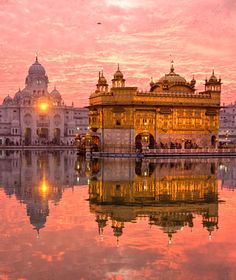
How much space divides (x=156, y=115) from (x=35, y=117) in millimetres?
52847

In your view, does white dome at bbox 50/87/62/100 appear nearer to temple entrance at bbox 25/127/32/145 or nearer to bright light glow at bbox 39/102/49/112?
bright light glow at bbox 39/102/49/112

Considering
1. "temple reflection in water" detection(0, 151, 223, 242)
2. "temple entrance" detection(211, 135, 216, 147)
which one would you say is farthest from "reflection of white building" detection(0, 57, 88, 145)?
"temple reflection in water" detection(0, 151, 223, 242)

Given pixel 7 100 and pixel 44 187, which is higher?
pixel 7 100

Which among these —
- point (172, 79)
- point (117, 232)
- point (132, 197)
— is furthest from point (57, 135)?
point (117, 232)

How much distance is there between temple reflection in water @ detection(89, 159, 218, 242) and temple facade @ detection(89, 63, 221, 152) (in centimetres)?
2833

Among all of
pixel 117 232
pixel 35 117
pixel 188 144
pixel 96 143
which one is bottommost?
pixel 117 232

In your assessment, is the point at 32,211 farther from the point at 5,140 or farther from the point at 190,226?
the point at 5,140

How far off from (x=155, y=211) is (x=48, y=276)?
269 inches

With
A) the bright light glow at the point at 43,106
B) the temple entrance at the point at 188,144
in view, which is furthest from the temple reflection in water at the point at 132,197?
the bright light glow at the point at 43,106

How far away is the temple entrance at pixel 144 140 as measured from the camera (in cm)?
5270

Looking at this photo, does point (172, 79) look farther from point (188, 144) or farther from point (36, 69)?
point (36, 69)

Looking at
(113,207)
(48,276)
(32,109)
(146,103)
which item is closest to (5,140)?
(32,109)

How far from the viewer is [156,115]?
54750 mm

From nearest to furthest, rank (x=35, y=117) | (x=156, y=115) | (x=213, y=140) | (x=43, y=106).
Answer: (x=156, y=115) < (x=213, y=140) < (x=43, y=106) < (x=35, y=117)
